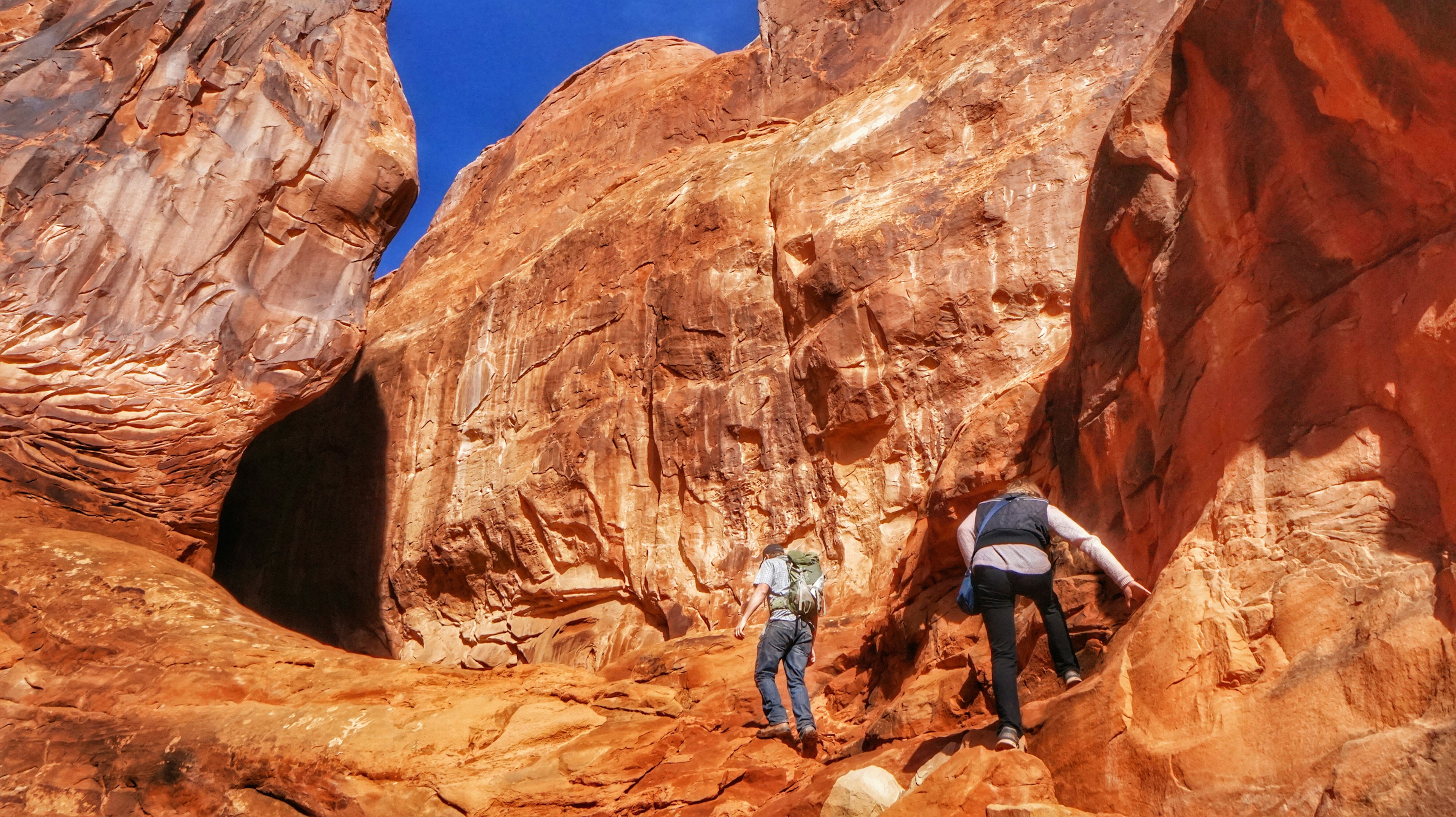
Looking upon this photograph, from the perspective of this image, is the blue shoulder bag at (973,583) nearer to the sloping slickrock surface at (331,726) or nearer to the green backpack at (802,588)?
the sloping slickrock surface at (331,726)

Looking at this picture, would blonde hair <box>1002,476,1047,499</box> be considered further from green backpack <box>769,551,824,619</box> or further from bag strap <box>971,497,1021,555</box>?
green backpack <box>769,551,824,619</box>

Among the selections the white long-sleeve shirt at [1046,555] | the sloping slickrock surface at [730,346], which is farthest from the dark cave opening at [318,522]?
the white long-sleeve shirt at [1046,555]

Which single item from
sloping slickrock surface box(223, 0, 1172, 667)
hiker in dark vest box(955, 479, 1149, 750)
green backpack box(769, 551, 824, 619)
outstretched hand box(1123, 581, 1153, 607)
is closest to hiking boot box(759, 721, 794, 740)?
green backpack box(769, 551, 824, 619)

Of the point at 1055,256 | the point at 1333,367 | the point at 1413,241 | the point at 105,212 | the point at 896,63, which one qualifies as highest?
the point at 896,63

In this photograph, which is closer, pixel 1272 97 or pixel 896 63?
pixel 1272 97

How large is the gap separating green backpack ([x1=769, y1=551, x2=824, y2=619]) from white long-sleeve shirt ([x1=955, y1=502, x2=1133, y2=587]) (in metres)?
2.17

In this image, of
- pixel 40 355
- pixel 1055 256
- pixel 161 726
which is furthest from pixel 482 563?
A: pixel 1055 256

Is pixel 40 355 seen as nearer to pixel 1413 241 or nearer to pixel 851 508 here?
pixel 851 508

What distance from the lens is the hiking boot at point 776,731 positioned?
787 cm

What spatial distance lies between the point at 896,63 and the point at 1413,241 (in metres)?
11.3

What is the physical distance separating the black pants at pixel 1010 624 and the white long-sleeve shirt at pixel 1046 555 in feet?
0.11

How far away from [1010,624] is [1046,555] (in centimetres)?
45

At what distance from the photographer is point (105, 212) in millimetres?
14156

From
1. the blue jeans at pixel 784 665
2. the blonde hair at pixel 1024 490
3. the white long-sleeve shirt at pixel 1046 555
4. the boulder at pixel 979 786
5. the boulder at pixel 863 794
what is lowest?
the boulder at pixel 863 794
